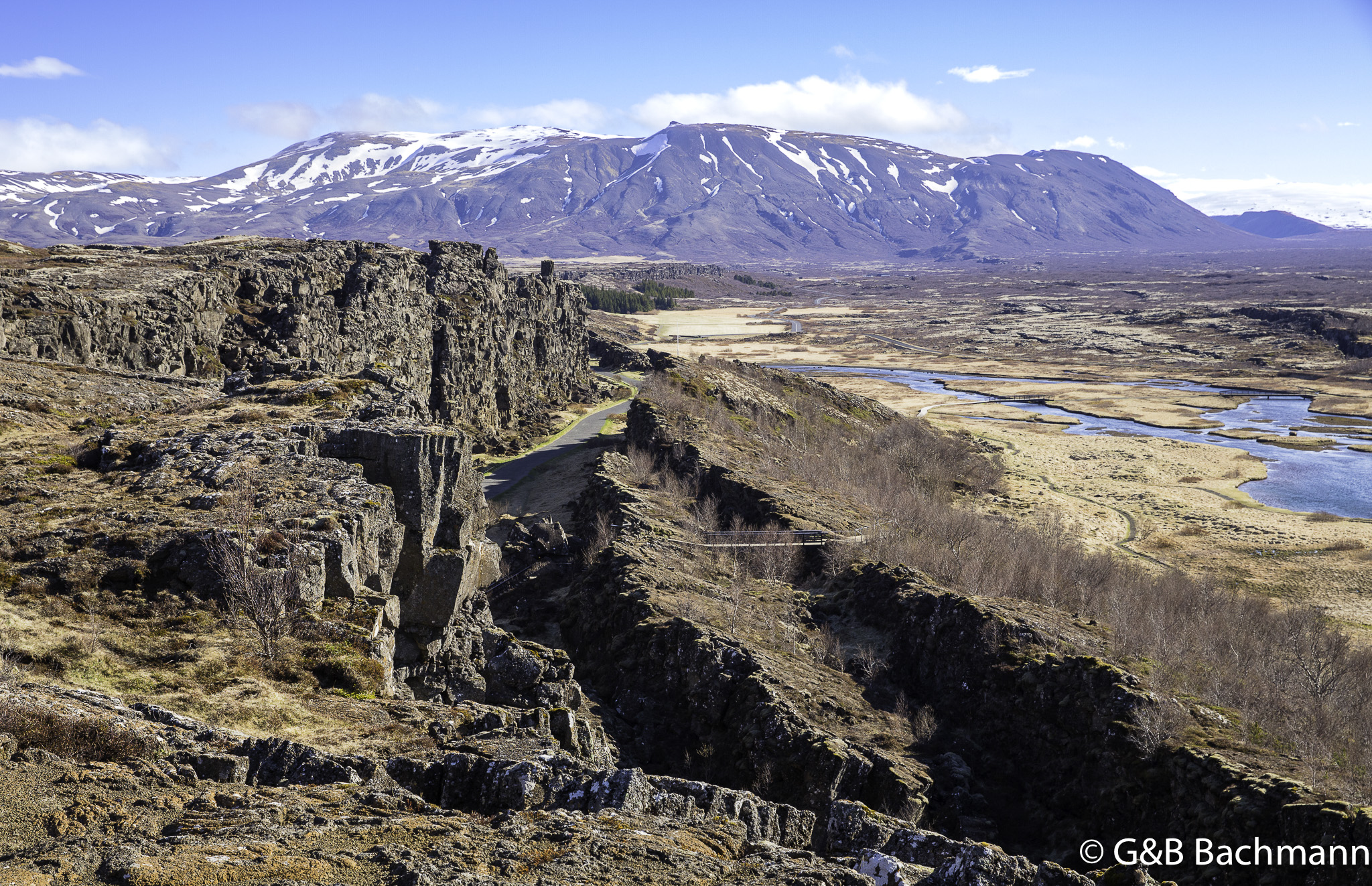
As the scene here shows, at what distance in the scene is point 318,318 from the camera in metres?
64.2

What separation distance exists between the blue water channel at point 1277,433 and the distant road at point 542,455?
197 feet

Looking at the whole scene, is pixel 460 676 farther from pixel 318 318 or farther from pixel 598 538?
pixel 318 318

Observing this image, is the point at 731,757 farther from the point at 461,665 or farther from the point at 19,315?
the point at 19,315

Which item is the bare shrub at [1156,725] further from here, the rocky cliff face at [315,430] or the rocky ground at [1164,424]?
the rocky ground at [1164,424]

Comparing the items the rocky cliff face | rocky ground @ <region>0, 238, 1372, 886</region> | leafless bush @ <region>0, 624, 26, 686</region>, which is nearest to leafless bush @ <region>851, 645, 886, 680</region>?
rocky ground @ <region>0, 238, 1372, 886</region>

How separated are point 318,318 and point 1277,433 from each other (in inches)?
4313

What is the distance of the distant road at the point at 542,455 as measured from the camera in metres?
73.8

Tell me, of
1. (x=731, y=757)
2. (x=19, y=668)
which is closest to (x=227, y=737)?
(x=19, y=668)

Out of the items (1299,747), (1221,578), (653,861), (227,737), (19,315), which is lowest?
(1221,578)

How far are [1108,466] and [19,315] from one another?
90054 mm

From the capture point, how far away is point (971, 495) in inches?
3024

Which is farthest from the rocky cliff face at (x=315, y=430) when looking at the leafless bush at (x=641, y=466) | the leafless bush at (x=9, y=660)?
the leafless bush at (x=641, y=466)

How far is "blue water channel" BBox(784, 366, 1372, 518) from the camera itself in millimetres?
79438

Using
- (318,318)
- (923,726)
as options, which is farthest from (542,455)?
(923,726)
